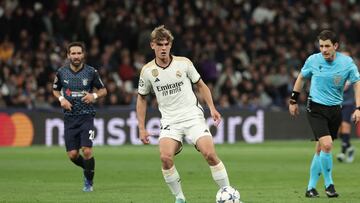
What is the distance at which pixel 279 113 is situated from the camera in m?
27.7

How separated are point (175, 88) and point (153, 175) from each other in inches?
223

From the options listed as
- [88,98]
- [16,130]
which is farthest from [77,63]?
[16,130]

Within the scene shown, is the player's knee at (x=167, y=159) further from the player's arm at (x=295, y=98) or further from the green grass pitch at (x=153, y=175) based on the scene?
the player's arm at (x=295, y=98)

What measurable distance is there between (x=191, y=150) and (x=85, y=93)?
10070 mm

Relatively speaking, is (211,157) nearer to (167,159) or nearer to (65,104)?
(167,159)

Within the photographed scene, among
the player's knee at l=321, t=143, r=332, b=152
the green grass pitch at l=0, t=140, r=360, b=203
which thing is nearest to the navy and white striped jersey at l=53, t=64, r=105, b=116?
the green grass pitch at l=0, t=140, r=360, b=203

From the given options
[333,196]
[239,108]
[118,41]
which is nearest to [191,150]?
[239,108]

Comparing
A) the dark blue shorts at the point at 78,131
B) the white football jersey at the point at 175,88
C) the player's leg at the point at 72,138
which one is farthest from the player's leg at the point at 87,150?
the white football jersey at the point at 175,88

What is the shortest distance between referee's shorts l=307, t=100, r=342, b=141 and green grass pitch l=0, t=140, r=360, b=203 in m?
0.90

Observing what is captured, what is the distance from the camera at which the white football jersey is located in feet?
38.1

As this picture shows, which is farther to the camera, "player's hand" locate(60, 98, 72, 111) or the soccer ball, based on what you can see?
"player's hand" locate(60, 98, 72, 111)

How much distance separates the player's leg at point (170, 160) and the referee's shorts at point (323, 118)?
2.20 m

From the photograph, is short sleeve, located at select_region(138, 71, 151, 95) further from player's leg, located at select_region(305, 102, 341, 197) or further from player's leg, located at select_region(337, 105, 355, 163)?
player's leg, located at select_region(337, 105, 355, 163)

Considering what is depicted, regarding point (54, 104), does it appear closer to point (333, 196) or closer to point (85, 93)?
point (85, 93)
